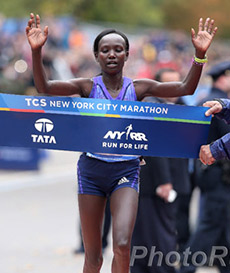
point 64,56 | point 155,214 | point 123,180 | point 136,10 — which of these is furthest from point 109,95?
point 136,10

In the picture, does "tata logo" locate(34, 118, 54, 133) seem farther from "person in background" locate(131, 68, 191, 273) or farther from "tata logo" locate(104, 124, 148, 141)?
"person in background" locate(131, 68, 191, 273)

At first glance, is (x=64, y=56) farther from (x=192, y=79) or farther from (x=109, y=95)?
(x=192, y=79)

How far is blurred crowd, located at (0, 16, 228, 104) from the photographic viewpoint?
66.1 feet

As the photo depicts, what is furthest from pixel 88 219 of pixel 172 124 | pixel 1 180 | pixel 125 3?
pixel 125 3

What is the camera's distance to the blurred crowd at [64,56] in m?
20.2

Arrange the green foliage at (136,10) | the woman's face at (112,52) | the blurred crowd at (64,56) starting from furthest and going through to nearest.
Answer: the green foliage at (136,10), the blurred crowd at (64,56), the woman's face at (112,52)

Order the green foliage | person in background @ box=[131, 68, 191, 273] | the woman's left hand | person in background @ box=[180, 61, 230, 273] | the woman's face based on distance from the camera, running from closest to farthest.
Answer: the woman's left hand
the woman's face
person in background @ box=[131, 68, 191, 273]
person in background @ box=[180, 61, 230, 273]
the green foliage

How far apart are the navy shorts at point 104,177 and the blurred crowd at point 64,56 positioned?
29.5 feet

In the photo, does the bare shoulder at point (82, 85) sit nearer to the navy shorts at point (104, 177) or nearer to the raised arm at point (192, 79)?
the raised arm at point (192, 79)

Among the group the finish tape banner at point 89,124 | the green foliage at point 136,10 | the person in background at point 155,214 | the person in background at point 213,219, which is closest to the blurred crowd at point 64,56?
the person in background at point 213,219

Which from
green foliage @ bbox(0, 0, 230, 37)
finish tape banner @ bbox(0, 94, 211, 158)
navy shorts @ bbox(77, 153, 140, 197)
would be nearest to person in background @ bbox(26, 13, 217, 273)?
navy shorts @ bbox(77, 153, 140, 197)

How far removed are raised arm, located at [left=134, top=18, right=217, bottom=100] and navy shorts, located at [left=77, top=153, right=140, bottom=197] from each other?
62 cm

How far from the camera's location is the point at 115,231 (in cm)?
557

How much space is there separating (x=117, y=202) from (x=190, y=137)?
86 centimetres
